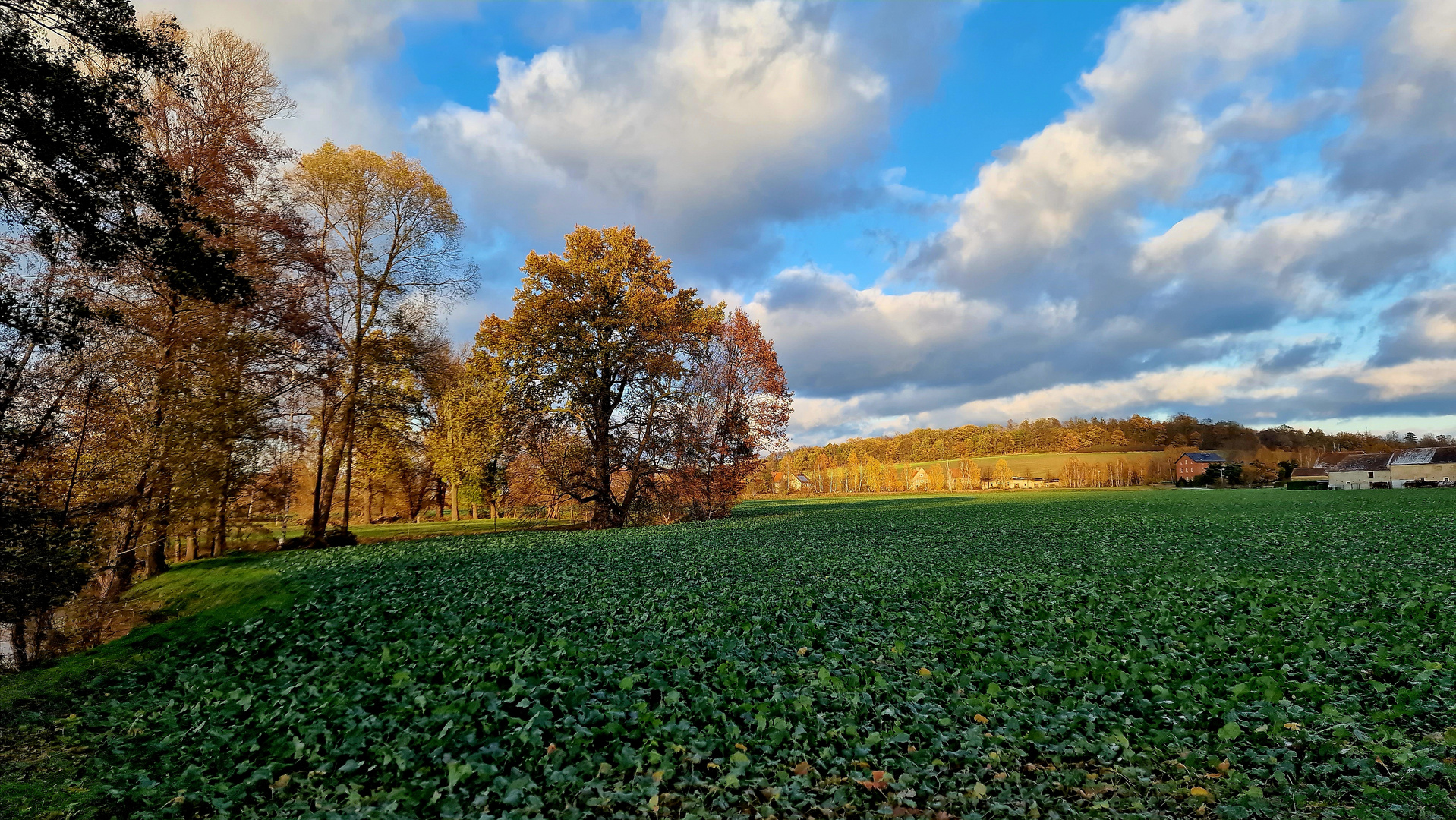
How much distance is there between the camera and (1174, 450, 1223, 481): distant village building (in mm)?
111062

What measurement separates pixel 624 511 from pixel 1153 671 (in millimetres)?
27527

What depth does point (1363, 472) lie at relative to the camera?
8675 centimetres

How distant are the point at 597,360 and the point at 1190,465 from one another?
12591 cm

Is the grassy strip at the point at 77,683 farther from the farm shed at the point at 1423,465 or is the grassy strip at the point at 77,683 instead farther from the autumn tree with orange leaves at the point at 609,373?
the farm shed at the point at 1423,465

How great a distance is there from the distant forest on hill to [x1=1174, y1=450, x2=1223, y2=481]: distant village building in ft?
38.0

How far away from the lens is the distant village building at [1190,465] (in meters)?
111

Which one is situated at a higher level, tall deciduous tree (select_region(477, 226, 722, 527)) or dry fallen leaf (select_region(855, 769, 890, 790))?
tall deciduous tree (select_region(477, 226, 722, 527))

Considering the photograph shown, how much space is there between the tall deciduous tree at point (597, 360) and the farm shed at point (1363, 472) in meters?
101

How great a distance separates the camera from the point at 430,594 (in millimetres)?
12578

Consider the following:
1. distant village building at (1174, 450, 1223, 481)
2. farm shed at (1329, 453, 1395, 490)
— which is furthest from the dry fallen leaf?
distant village building at (1174, 450, 1223, 481)

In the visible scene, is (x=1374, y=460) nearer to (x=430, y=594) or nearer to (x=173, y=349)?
(x=430, y=594)

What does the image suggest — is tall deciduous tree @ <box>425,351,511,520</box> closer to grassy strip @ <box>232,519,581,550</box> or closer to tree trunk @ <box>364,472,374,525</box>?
grassy strip @ <box>232,519,581,550</box>

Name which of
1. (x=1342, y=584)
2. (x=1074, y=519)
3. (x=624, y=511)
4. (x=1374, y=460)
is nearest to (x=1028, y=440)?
(x=1374, y=460)

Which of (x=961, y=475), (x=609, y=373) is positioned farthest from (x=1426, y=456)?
(x=609, y=373)
